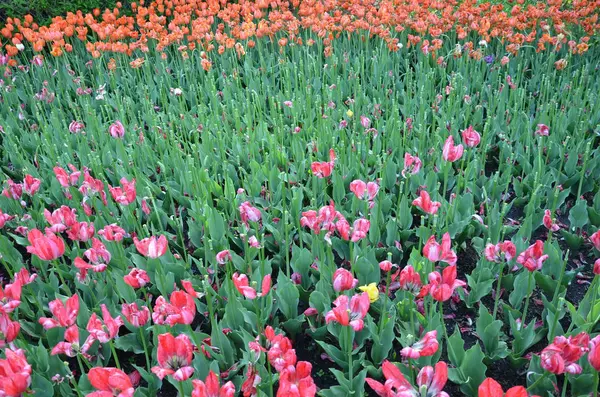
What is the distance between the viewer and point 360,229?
203cm

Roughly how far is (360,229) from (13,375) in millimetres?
1209

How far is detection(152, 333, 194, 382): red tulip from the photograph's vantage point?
4.58ft

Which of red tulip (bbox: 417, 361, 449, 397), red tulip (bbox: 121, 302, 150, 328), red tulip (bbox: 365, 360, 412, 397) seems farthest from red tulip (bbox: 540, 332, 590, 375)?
red tulip (bbox: 121, 302, 150, 328)

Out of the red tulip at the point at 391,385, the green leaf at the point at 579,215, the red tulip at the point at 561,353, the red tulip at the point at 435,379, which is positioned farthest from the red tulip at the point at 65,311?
the green leaf at the point at 579,215

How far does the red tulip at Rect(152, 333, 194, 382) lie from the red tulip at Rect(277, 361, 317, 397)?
0.26 m

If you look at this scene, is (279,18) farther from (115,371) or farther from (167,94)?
(115,371)

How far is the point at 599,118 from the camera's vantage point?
3844mm

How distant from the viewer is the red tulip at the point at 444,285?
166 cm

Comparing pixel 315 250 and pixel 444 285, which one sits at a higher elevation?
pixel 444 285

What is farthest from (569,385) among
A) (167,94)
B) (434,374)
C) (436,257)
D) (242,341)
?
(167,94)

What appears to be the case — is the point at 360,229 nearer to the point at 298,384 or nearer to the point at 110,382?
the point at 298,384

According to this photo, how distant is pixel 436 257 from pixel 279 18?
4.29 meters

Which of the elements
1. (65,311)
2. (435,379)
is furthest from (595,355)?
(65,311)

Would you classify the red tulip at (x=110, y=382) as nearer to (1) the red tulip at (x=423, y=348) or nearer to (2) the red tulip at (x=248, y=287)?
(2) the red tulip at (x=248, y=287)
